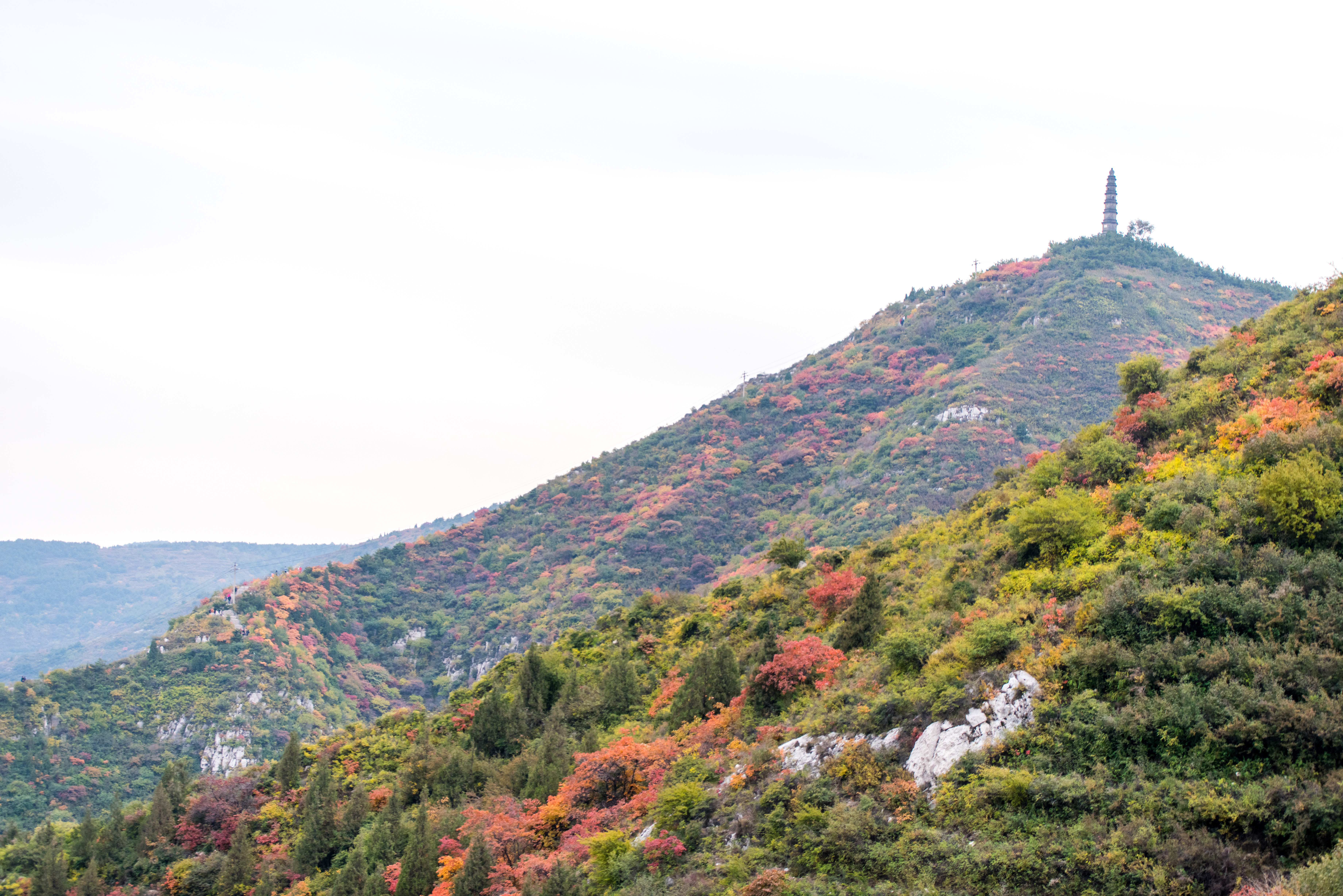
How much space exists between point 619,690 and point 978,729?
1746 cm

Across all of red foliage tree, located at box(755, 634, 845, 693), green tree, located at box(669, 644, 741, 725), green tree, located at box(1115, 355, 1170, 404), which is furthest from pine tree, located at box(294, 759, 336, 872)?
green tree, located at box(1115, 355, 1170, 404)

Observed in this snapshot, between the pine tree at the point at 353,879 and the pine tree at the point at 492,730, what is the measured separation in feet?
22.0

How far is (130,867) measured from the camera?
3095 cm

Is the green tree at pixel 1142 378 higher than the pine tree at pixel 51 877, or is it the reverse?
the green tree at pixel 1142 378

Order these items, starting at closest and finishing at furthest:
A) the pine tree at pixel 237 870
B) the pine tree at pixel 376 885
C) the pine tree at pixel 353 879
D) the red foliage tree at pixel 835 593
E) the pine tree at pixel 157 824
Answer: the pine tree at pixel 376 885, the pine tree at pixel 353 879, the red foliage tree at pixel 835 593, the pine tree at pixel 237 870, the pine tree at pixel 157 824

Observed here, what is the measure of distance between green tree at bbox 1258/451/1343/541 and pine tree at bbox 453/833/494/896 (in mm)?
17674

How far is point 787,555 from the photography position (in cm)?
3384

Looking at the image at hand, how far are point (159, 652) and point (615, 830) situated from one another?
6983 centimetres

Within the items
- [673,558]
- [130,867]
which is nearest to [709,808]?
[130,867]

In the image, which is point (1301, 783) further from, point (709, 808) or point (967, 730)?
point (709, 808)

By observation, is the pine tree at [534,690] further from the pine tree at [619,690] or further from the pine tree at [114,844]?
the pine tree at [114,844]

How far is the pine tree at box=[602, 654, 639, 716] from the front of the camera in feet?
97.2

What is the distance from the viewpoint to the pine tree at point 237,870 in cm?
2747

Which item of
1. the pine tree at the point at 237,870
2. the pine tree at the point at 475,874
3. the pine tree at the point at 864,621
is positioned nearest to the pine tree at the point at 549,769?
the pine tree at the point at 475,874
